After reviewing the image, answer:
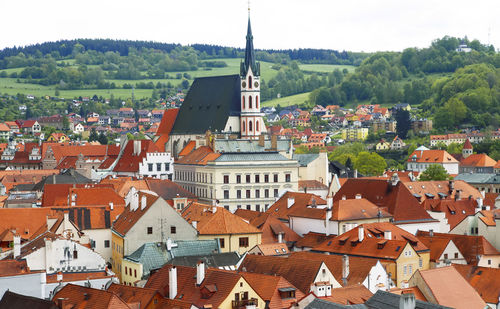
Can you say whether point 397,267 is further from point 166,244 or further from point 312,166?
point 312,166

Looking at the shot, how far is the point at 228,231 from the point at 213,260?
8708mm

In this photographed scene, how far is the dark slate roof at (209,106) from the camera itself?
401 ft

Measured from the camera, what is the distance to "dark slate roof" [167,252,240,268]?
197 ft

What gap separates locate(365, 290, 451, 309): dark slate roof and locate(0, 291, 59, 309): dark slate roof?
55.8ft

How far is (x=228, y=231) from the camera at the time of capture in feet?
228

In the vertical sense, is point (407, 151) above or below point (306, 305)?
below

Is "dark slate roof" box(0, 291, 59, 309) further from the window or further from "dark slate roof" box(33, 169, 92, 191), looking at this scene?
"dark slate roof" box(33, 169, 92, 191)

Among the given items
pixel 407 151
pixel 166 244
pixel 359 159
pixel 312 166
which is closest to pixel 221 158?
pixel 312 166

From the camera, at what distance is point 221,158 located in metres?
101

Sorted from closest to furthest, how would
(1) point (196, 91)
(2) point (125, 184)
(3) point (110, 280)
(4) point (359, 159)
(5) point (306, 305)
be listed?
(5) point (306, 305)
(3) point (110, 280)
(2) point (125, 184)
(1) point (196, 91)
(4) point (359, 159)

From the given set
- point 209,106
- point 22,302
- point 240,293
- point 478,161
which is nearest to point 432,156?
point 478,161

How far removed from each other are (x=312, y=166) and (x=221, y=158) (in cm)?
1958

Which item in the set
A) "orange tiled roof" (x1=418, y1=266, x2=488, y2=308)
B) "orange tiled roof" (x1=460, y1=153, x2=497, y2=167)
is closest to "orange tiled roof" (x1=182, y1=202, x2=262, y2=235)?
"orange tiled roof" (x1=418, y1=266, x2=488, y2=308)

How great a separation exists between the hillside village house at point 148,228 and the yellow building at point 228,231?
95.7 inches
